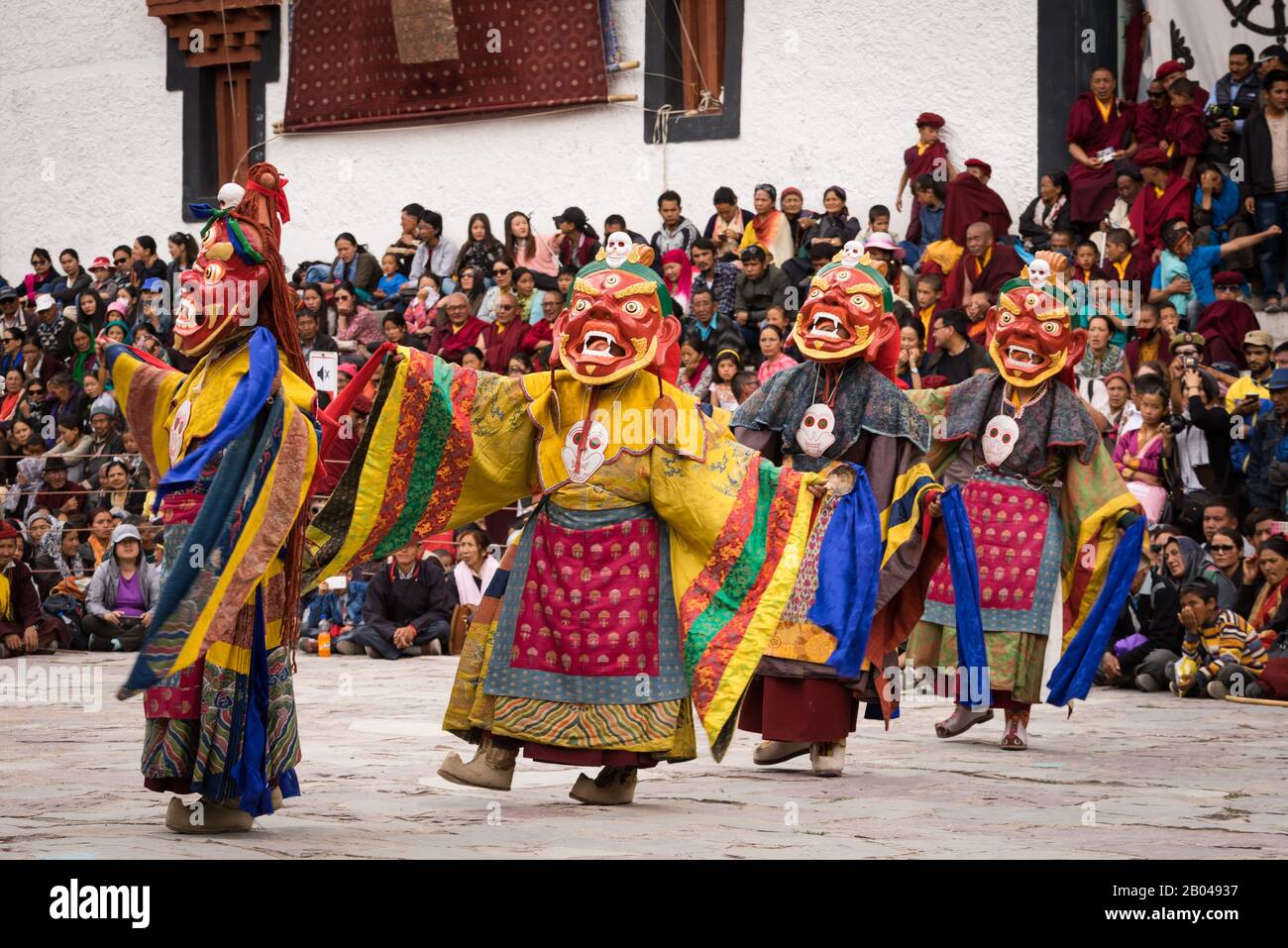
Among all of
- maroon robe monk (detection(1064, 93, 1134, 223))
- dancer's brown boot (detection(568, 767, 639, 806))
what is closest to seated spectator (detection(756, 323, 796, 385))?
maroon robe monk (detection(1064, 93, 1134, 223))

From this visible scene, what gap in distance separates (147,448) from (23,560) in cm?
801

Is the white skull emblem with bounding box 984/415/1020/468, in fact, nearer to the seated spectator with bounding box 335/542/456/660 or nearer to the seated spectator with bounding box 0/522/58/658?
the seated spectator with bounding box 335/542/456/660

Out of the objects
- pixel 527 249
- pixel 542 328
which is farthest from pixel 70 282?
pixel 542 328

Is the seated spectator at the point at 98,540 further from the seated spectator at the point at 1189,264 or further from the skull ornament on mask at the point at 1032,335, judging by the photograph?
the skull ornament on mask at the point at 1032,335

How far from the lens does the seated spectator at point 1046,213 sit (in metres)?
13.8

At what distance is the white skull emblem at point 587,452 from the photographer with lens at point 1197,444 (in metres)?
5.98

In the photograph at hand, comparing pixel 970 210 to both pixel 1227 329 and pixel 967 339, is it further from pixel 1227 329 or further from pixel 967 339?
pixel 1227 329

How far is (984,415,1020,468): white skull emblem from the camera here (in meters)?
8.38

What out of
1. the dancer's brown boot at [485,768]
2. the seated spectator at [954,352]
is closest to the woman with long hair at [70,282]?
the seated spectator at [954,352]

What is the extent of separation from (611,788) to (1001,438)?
292 cm

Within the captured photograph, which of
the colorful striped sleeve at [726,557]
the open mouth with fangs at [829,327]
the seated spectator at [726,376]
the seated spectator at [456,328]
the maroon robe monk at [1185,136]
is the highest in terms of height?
the maroon robe monk at [1185,136]

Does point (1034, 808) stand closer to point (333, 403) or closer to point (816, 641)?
point (816, 641)

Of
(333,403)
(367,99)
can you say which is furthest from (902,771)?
(367,99)

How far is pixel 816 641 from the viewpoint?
7047 millimetres
